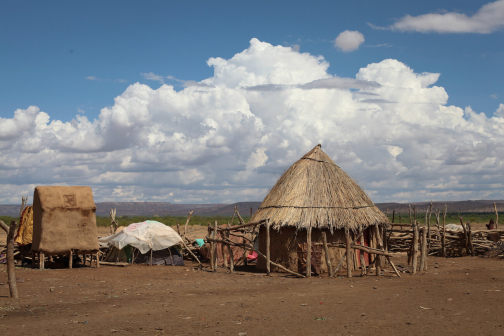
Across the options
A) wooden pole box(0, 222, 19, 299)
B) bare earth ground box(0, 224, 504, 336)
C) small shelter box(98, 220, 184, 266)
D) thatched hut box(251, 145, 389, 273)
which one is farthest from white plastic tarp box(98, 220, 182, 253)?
wooden pole box(0, 222, 19, 299)

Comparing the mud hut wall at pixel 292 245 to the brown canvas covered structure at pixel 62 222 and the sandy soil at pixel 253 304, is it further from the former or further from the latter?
the brown canvas covered structure at pixel 62 222

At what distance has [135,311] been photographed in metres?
9.55

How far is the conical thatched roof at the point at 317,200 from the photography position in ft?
50.5

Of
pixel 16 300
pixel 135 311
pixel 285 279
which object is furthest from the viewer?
pixel 285 279

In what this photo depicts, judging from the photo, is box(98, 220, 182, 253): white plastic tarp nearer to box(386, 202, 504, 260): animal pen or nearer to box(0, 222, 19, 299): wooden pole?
box(0, 222, 19, 299): wooden pole

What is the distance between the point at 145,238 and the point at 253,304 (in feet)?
33.4

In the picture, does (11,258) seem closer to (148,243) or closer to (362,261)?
(148,243)

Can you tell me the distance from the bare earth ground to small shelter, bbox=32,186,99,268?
1.56 meters

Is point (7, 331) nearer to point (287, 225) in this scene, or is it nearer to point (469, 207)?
point (287, 225)

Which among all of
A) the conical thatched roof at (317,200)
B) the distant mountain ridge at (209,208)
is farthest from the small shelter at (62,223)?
the distant mountain ridge at (209,208)

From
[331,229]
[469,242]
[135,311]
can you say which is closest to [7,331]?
[135,311]

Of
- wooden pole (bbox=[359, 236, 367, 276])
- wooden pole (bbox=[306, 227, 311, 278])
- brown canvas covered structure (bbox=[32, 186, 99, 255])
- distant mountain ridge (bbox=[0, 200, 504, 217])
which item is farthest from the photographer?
distant mountain ridge (bbox=[0, 200, 504, 217])

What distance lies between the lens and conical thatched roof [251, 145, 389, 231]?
15383mm

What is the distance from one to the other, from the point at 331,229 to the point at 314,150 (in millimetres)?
4279
